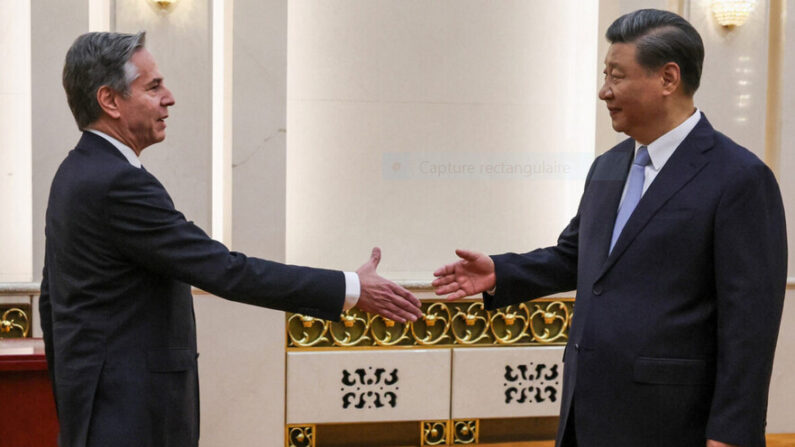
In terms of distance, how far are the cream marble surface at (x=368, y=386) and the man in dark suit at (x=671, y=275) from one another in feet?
7.65

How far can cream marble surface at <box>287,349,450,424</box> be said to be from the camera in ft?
14.8

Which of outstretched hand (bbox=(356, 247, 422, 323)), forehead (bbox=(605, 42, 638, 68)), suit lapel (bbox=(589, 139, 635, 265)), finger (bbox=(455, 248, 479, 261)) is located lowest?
outstretched hand (bbox=(356, 247, 422, 323))

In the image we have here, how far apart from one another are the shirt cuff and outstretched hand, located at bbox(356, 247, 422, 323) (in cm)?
2

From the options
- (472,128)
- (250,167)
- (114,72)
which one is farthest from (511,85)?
(114,72)

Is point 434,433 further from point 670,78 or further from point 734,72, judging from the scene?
point 670,78

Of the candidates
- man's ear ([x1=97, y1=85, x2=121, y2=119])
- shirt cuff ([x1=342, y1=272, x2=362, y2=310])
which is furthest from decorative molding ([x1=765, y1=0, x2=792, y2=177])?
man's ear ([x1=97, y1=85, x2=121, y2=119])

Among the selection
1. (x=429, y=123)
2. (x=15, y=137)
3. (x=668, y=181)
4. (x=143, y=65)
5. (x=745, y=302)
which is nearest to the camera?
(x=745, y=302)

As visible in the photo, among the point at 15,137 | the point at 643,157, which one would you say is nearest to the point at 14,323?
the point at 15,137

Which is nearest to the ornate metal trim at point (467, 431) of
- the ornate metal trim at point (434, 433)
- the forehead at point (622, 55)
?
the ornate metal trim at point (434, 433)

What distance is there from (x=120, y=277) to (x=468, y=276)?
41.9 inches

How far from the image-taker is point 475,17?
15.9ft

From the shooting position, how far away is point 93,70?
229 cm

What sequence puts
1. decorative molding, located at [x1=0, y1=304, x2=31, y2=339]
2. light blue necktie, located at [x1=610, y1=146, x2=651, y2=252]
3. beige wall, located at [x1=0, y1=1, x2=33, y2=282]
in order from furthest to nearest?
1. beige wall, located at [x1=0, y1=1, x2=33, y2=282]
2. decorative molding, located at [x1=0, y1=304, x2=31, y2=339]
3. light blue necktie, located at [x1=610, y1=146, x2=651, y2=252]

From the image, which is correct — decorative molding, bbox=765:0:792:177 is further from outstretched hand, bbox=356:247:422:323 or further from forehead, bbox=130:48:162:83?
forehead, bbox=130:48:162:83
